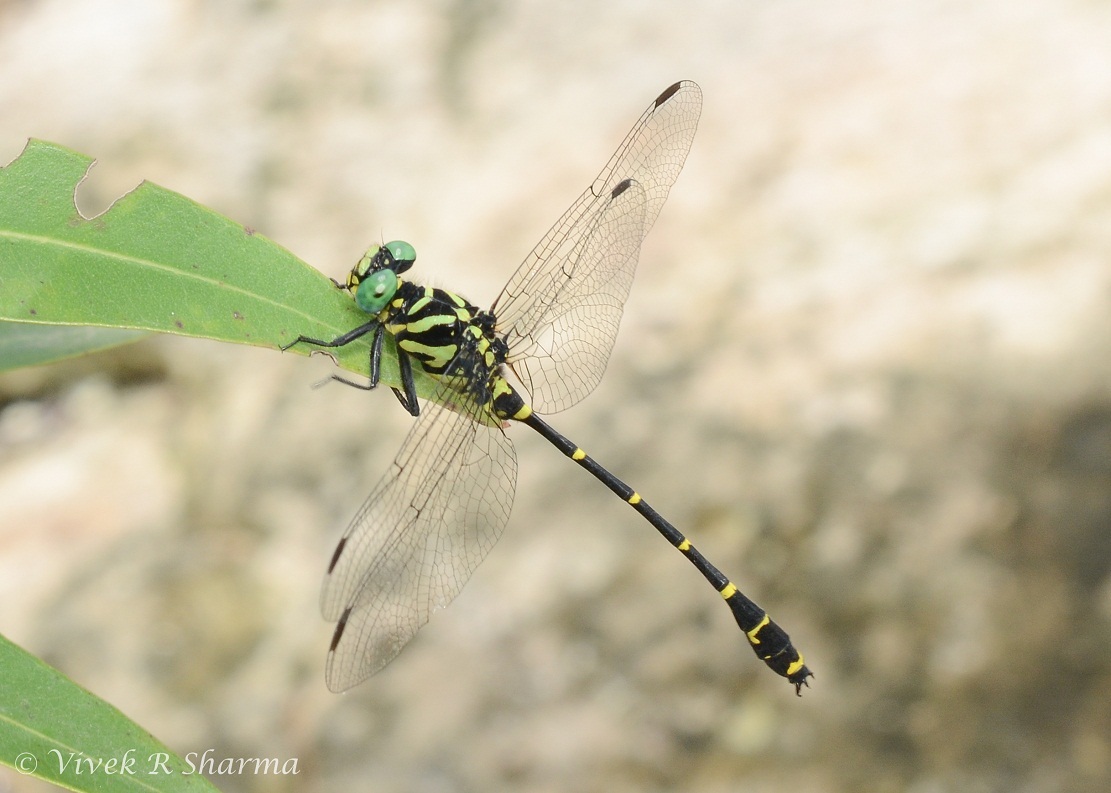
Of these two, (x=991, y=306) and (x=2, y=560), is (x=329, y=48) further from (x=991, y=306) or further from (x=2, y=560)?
(x=991, y=306)

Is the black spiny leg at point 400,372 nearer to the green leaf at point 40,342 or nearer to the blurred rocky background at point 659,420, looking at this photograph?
the green leaf at point 40,342

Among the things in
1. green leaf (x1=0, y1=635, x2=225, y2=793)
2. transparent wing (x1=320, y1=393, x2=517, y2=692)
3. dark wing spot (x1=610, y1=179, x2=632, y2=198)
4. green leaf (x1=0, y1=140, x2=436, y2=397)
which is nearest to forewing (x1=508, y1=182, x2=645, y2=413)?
dark wing spot (x1=610, y1=179, x2=632, y2=198)

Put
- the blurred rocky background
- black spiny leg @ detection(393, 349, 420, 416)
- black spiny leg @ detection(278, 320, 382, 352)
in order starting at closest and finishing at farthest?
black spiny leg @ detection(278, 320, 382, 352) → black spiny leg @ detection(393, 349, 420, 416) → the blurred rocky background

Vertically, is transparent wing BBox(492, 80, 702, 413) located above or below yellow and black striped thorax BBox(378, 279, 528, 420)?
above

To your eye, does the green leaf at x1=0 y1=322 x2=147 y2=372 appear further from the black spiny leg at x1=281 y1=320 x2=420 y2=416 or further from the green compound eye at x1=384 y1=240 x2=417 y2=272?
the green compound eye at x1=384 y1=240 x2=417 y2=272

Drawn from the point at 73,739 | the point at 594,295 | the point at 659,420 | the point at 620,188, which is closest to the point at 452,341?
the point at 594,295

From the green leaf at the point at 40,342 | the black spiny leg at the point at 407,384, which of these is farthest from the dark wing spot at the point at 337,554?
the green leaf at the point at 40,342
